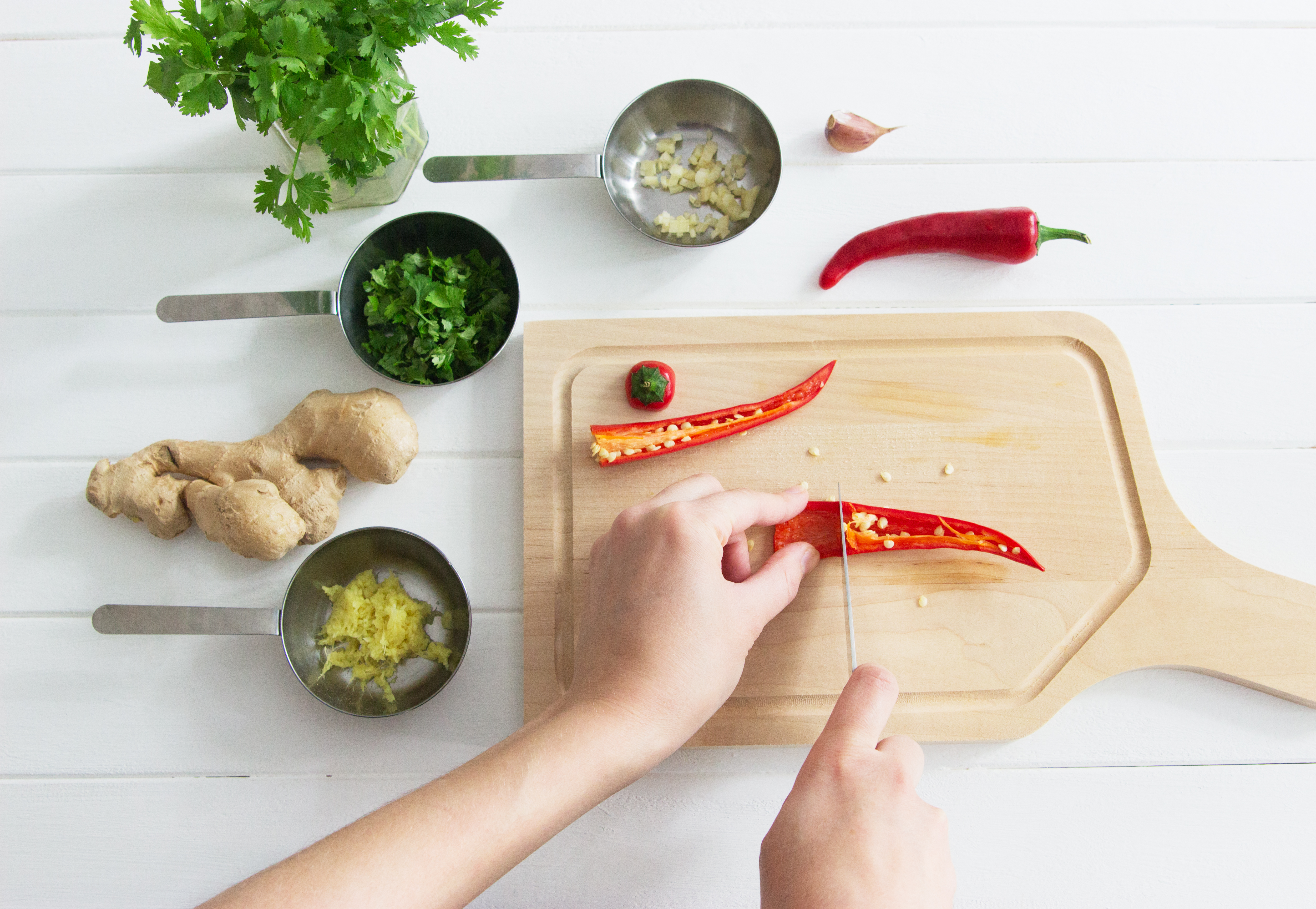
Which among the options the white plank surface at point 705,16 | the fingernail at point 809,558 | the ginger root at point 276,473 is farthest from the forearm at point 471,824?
the white plank surface at point 705,16

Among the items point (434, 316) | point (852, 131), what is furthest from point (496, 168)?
point (852, 131)

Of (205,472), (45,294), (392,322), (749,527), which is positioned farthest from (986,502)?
(45,294)

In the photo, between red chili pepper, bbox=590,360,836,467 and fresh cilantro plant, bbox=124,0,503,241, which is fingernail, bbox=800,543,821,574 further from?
fresh cilantro plant, bbox=124,0,503,241

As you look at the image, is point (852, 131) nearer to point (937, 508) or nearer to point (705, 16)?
point (705, 16)

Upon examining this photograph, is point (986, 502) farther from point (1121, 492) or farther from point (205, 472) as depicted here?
point (205, 472)

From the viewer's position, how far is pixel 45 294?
6.77 ft

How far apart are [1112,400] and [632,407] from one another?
119 cm

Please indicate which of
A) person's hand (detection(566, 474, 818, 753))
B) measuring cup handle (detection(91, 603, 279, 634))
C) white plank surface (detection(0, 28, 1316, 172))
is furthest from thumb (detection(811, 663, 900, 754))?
white plank surface (detection(0, 28, 1316, 172))

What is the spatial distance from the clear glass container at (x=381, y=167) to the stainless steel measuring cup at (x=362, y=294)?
9 centimetres

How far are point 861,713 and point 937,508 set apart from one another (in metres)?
0.62

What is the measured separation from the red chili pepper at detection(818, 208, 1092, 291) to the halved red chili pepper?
60 centimetres

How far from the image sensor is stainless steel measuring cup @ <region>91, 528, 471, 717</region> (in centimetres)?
179

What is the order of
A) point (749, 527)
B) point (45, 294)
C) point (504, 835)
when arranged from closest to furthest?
1. point (504, 835)
2. point (749, 527)
3. point (45, 294)

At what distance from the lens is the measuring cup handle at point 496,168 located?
1905 millimetres
